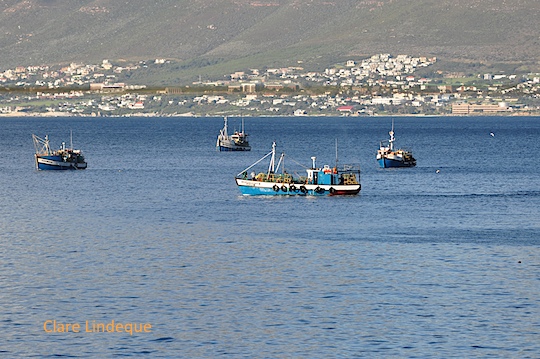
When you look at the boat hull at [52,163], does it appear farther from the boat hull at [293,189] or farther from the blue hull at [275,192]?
the boat hull at [293,189]

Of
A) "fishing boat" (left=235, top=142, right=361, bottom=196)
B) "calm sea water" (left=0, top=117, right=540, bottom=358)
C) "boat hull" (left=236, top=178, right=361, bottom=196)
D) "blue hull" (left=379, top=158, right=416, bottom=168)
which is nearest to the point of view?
"calm sea water" (left=0, top=117, right=540, bottom=358)

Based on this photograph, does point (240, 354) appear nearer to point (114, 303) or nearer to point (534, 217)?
point (114, 303)

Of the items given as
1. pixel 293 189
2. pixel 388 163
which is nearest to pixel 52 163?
pixel 388 163

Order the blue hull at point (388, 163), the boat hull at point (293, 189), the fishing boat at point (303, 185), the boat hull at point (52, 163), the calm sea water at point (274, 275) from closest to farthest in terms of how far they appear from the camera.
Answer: the calm sea water at point (274, 275) < the boat hull at point (293, 189) < the fishing boat at point (303, 185) < the boat hull at point (52, 163) < the blue hull at point (388, 163)

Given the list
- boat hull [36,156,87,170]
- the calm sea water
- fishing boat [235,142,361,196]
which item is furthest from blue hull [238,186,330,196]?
boat hull [36,156,87,170]

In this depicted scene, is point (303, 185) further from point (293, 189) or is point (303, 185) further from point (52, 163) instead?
point (52, 163)

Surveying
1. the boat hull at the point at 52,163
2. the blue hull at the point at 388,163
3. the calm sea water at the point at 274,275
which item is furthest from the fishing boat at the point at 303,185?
the boat hull at the point at 52,163

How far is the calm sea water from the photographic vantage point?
50875 millimetres

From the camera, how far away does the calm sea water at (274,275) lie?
167 feet

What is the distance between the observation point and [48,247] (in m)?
77.4

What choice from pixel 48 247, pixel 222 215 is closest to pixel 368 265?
pixel 48 247

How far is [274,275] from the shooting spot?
65.9 m

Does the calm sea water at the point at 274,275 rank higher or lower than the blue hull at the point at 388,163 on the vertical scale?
lower

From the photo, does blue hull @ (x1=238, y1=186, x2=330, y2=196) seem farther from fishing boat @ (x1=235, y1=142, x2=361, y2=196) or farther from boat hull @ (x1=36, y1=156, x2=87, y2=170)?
boat hull @ (x1=36, y1=156, x2=87, y2=170)
